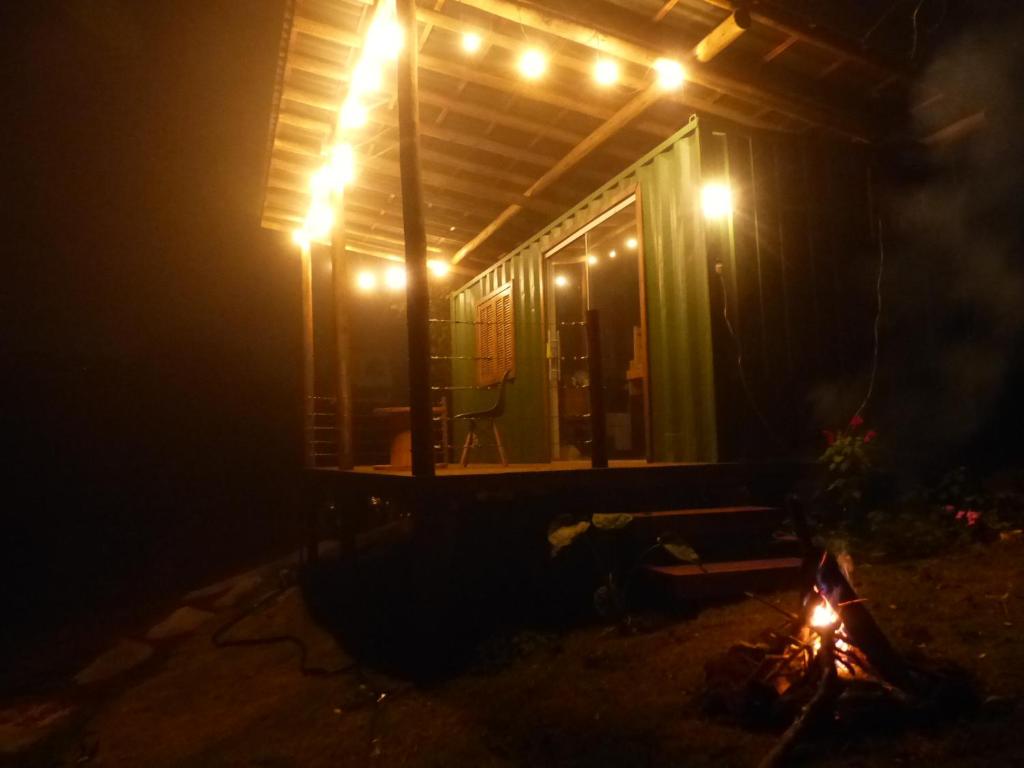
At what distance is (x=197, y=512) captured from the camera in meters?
13.4

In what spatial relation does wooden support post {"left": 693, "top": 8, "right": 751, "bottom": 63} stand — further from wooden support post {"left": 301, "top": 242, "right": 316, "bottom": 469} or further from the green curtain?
wooden support post {"left": 301, "top": 242, "right": 316, "bottom": 469}

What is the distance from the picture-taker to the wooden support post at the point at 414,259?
15.8 ft

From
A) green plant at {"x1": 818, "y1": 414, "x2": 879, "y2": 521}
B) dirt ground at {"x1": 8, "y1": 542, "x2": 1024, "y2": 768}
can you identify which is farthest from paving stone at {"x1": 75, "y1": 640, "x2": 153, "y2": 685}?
green plant at {"x1": 818, "y1": 414, "x2": 879, "y2": 521}

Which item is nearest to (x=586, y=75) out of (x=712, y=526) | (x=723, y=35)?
(x=723, y=35)

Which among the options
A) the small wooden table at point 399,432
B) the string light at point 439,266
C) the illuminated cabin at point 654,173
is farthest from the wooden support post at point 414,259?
the string light at point 439,266

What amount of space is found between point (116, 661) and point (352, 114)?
5991 millimetres

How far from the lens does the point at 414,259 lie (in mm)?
4887

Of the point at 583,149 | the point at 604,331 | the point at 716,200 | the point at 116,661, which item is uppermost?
the point at 583,149

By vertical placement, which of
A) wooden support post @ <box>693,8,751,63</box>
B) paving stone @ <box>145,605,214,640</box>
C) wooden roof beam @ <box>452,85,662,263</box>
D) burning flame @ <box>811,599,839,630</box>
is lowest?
paving stone @ <box>145,605,214,640</box>

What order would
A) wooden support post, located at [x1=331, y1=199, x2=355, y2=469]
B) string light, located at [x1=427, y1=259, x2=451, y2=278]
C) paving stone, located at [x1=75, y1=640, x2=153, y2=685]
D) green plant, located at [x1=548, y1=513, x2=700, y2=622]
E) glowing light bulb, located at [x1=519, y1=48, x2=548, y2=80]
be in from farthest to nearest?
string light, located at [x1=427, y1=259, x2=451, y2=278]
wooden support post, located at [x1=331, y1=199, x2=355, y2=469]
paving stone, located at [x1=75, y1=640, x2=153, y2=685]
glowing light bulb, located at [x1=519, y1=48, x2=548, y2=80]
green plant, located at [x1=548, y1=513, x2=700, y2=622]

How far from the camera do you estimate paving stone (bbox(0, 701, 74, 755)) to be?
4.95 metres

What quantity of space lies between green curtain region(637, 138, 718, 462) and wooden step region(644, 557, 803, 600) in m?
1.09

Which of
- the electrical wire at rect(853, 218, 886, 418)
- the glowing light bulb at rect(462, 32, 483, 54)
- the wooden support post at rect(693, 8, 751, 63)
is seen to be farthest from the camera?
the electrical wire at rect(853, 218, 886, 418)

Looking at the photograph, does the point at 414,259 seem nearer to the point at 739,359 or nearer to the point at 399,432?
the point at 739,359
